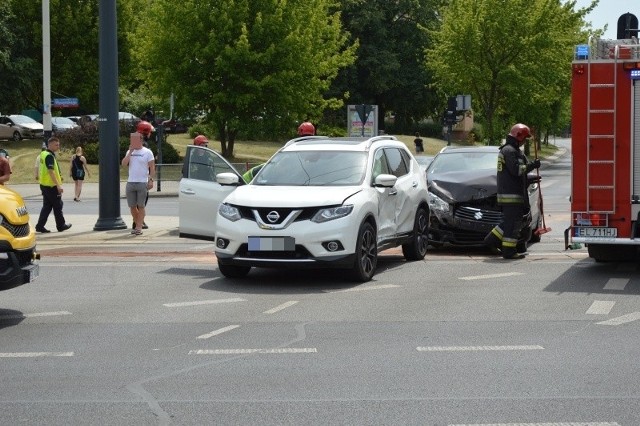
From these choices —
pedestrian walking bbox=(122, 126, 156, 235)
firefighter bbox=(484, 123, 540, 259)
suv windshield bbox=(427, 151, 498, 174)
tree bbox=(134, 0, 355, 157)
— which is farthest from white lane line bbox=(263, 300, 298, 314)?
tree bbox=(134, 0, 355, 157)

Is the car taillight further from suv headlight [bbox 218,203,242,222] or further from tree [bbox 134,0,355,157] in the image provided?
tree [bbox 134,0,355,157]

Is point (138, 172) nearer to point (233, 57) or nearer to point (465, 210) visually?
point (465, 210)

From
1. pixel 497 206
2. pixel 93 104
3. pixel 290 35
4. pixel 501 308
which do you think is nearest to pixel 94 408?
pixel 501 308

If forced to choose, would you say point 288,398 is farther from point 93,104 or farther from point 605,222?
point 93,104

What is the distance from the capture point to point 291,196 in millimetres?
13250

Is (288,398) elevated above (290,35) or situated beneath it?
situated beneath

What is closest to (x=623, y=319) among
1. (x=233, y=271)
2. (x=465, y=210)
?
(x=233, y=271)

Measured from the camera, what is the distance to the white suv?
42.6ft

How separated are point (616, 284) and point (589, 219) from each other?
2.81 feet

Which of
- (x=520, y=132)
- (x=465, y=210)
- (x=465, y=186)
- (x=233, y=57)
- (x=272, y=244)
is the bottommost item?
(x=272, y=244)

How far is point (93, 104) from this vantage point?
2960 inches

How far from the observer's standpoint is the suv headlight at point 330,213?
13023 millimetres

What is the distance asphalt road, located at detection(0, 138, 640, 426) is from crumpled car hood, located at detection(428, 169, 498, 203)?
1781mm

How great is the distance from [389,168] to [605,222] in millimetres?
2858
